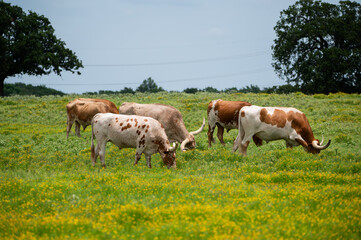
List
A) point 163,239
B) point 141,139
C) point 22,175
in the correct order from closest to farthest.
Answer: point 163,239 → point 22,175 → point 141,139

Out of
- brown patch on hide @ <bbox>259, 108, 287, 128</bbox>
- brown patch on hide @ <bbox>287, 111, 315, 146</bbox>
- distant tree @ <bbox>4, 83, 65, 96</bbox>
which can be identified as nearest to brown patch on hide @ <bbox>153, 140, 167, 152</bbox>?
brown patch on hide @ <bbox>259, 108, 287, 128</bbox>

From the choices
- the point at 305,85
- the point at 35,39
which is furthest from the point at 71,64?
the point at 305,85

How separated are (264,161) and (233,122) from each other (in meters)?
5.35

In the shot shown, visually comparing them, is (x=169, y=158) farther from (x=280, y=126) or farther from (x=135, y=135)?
(x=280, y=126)

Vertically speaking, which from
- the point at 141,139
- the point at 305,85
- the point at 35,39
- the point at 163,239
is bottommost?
the point at 163,239

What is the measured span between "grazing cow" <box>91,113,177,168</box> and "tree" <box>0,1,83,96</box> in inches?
1552

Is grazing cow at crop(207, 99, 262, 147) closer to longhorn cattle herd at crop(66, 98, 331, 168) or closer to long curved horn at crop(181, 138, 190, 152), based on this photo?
longhorn cattle herd at crop(66, 98, 331, 168)

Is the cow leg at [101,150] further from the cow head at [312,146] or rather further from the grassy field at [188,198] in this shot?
the cow head at [312,146]

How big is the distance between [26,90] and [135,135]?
3519 inches

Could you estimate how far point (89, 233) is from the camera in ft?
22.8

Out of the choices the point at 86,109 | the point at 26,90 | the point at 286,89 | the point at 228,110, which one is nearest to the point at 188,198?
the point at 228,110

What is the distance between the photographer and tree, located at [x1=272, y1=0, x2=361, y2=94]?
5050cm

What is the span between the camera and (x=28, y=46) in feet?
168

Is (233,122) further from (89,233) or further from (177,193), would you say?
(89,233)
